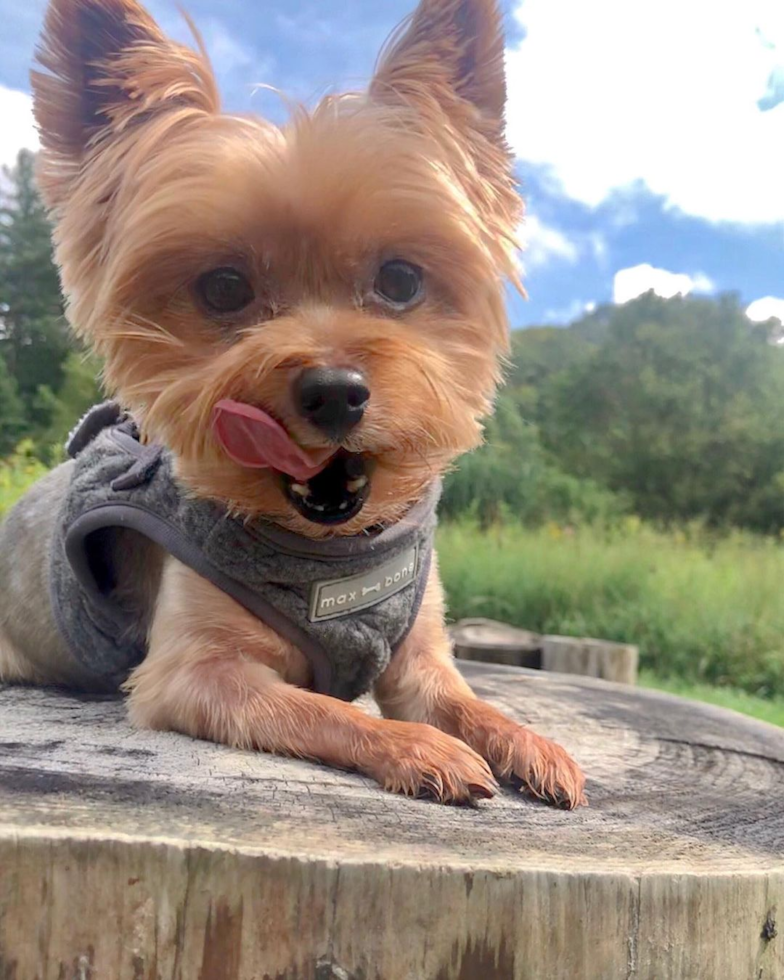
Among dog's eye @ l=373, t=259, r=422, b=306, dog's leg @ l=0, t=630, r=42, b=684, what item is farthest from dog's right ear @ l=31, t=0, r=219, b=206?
dog's leg @ l=0, t=630, r=42, b=684

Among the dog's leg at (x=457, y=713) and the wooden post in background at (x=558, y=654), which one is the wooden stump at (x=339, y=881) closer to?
the dog's leg at (x=457, y=713)

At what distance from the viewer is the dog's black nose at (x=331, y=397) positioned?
1.70 metres

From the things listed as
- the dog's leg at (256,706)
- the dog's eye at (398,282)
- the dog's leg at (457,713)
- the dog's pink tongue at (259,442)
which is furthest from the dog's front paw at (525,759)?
the dog's eye at (398,282)

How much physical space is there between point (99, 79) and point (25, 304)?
335 cm

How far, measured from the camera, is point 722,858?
1.45 metres

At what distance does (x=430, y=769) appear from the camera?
160 centimetres

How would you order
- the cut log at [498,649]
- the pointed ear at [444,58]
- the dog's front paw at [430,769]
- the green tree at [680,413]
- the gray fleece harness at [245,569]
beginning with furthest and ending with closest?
1. the green tree at [680,413]
2. the cut log at [498,649]
3. the pointed ear at [444,58]
4. the gray fleece harness at [245,569]
5. the dog's front paw at [430,769]

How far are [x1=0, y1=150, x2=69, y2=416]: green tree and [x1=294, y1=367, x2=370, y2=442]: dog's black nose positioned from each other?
350 centimetres

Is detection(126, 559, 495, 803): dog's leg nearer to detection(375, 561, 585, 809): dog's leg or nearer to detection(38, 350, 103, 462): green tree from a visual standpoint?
detection(375, 561, 585, 809): dog's leg

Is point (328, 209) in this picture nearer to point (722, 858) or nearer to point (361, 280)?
point (361, 280)

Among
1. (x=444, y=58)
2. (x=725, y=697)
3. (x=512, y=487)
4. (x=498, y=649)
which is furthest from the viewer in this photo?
(x=512, y=487)

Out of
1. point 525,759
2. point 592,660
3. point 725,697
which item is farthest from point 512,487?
point 525,759

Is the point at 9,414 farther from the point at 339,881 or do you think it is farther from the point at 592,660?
the point at 339,881

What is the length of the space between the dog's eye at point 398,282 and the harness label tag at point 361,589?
57cm
